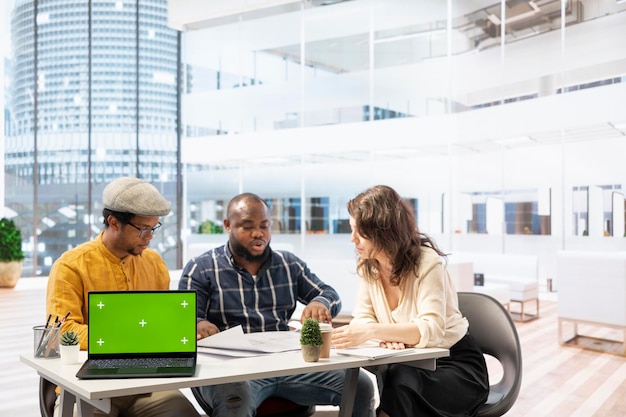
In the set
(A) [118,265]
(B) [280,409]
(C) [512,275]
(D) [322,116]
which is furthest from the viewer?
(D) [322,116]

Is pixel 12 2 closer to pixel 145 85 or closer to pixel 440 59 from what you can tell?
pixel 145 85

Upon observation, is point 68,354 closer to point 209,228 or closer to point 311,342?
point 311,342

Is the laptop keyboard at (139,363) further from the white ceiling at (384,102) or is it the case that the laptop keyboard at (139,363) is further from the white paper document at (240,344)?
the white ceiling at (384,102)

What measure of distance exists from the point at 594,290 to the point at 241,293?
429cm

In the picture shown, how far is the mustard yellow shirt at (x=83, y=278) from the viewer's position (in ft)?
7.48

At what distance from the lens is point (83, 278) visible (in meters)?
2.37

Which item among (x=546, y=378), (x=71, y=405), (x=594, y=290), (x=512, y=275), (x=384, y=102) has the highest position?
(x=384, y=102)

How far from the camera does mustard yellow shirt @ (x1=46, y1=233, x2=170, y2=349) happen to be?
2.28 metres

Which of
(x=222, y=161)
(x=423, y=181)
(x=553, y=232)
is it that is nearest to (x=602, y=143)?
(x=553, y=232)

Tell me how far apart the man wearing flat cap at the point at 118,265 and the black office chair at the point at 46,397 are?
8.4 inches

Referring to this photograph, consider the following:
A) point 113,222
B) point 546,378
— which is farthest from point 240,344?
point 546,378

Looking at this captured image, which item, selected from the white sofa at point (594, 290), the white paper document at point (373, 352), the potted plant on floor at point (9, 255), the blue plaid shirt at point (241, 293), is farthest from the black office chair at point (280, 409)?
the potted plant on floor at point (9, 255)

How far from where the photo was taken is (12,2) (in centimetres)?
1212

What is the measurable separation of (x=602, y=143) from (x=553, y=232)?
60.7 inches
